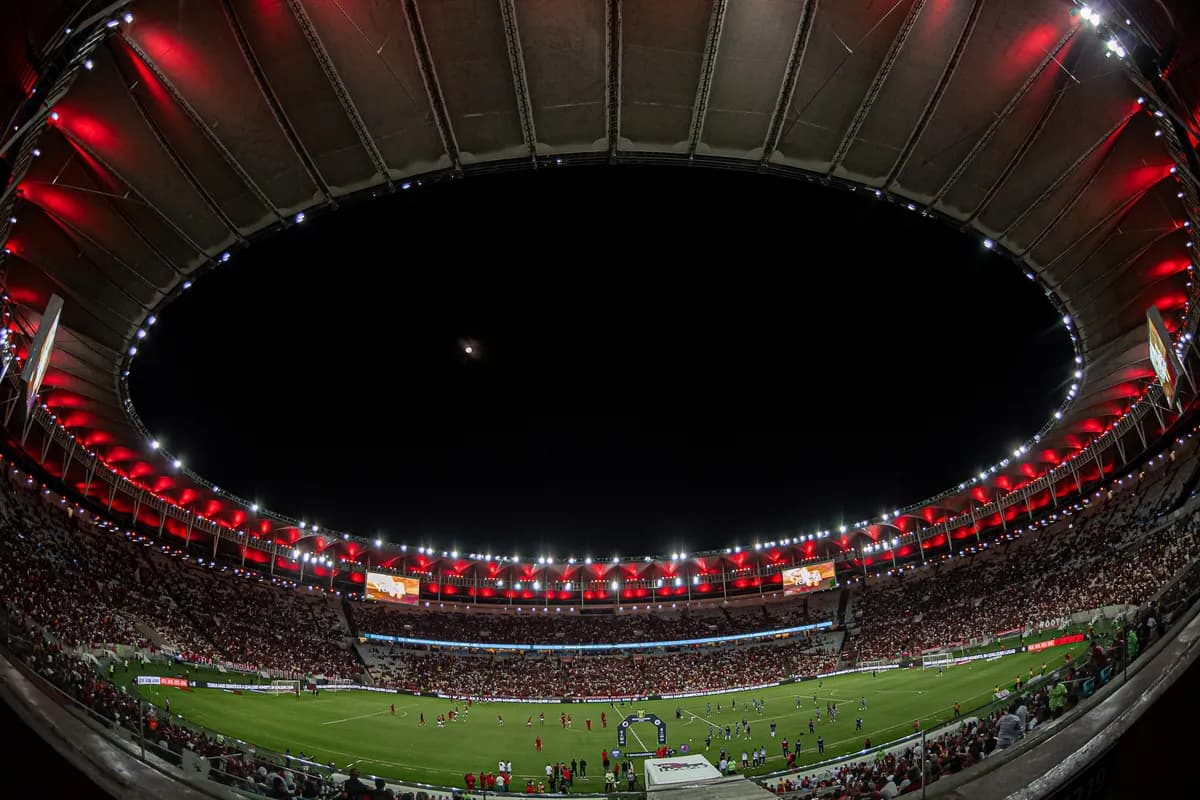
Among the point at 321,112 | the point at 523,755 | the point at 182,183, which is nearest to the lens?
the point at 321,112

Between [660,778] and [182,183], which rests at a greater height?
[182,183]

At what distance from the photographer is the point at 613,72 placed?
638 inches

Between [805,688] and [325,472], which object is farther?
[325,472]

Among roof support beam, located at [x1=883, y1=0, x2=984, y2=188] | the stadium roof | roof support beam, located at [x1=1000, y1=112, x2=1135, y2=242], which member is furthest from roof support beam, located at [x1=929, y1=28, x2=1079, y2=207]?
roof support beam, located at [x1=1000, y1=112, x2=1135, y2=242]

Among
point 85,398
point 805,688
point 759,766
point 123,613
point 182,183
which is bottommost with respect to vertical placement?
point 759,766

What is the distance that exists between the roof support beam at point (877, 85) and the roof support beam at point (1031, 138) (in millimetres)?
4282

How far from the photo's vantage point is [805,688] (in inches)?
2101

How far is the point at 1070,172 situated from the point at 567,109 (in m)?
15.2

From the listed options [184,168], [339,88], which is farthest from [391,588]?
A: [339,88]

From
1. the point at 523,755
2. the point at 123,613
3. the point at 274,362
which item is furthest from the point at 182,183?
the point at 123,613

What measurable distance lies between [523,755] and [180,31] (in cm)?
3367

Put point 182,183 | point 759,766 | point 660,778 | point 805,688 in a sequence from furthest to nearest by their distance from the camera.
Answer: point 805,688 < point 759,766 < point 182,183 < point 660,778

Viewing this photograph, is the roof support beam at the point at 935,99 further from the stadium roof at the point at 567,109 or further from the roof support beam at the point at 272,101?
the roof support beam at the point at 272,101

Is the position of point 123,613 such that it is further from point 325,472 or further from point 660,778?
point 660,778
